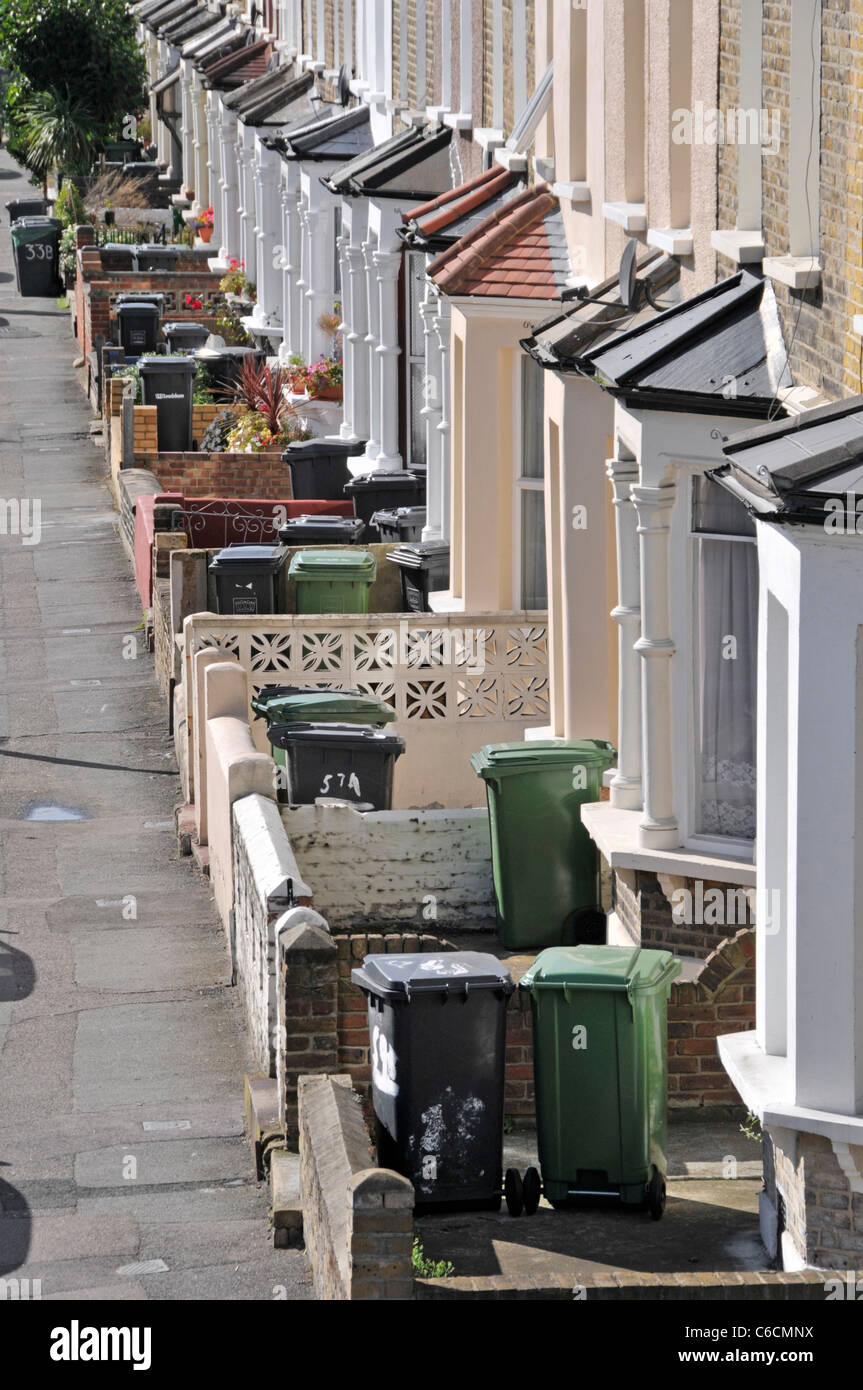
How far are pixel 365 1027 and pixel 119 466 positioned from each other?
54.4ft

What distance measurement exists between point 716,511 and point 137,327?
20.7 m

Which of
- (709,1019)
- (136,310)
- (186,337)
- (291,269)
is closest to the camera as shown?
(709,1019)

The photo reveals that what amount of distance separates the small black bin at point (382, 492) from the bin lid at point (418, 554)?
238 cm

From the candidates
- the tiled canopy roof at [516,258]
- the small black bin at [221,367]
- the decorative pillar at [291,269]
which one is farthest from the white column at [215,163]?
the tiled canopy roof at [516,258]

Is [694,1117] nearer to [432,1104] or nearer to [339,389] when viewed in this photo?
[432,1104]

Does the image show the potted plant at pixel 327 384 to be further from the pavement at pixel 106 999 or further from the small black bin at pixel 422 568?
the small black bin at pixel 422 568

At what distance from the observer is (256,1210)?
9.35 meters

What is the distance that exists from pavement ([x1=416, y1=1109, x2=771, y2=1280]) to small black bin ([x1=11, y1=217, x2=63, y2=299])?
1328 inches

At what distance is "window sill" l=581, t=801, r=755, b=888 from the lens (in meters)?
10.5

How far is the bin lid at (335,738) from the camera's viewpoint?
13.1 meters

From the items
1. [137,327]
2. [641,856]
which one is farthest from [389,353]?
[641,856]

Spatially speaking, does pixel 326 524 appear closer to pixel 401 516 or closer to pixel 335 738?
pixel 401 516

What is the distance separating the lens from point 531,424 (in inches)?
606

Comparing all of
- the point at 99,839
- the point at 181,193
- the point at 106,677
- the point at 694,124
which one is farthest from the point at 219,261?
the point at 694,124
